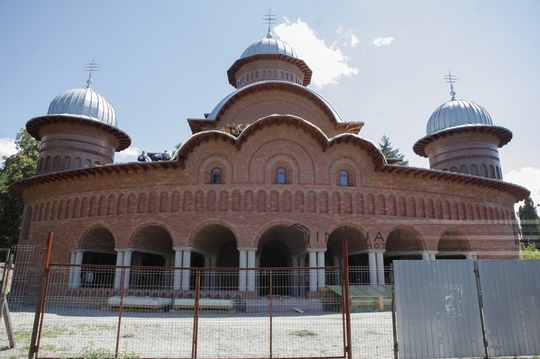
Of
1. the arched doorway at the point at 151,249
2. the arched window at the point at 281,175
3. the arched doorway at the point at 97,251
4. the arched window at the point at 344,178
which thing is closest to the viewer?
the arched doorway at the point at 151,249

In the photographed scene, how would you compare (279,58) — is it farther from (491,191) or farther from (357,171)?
(491,191)

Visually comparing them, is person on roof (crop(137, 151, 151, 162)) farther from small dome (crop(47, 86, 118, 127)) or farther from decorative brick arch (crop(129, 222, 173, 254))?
small dome (crop(47, 86, 118, 127))

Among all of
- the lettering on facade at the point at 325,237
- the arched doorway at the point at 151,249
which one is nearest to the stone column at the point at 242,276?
the lettering on facade at the point at 325,237

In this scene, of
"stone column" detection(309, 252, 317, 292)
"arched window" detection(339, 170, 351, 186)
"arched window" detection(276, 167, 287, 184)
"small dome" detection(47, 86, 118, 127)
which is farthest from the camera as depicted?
"small dome" detection(47, 86, 118, 127)

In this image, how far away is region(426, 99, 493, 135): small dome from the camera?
97.1 ft

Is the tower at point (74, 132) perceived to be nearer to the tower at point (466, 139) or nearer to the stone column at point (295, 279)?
the stone column at point (295, 279)

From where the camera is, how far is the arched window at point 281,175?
20.5m

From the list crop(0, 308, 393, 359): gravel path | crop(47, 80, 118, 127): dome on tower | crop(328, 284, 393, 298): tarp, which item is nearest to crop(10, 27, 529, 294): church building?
crop(328, 284, 393, 298): tarp

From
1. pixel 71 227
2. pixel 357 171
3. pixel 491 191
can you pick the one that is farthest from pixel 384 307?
pixel 71 227

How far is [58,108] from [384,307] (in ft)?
81.4

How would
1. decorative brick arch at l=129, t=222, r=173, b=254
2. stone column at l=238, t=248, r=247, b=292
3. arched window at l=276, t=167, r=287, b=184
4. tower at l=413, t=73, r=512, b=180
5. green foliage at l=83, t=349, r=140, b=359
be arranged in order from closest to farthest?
green foliage at l=83, t=349, r=140, b=359, stone column at l=238, t=248, r=247, b=292, decorative brick arch at l=129, t=222, r=173, b=254, arched window at l=276, t=167, r=287, b=184, tower at l=413, t=73, r=512, b=180

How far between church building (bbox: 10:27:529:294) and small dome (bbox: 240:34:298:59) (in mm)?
8297

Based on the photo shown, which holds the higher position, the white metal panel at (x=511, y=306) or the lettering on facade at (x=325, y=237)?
the lettering on facade at (x=325, y=237)

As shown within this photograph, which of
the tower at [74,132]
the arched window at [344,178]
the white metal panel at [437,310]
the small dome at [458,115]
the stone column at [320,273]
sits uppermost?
the small dome at [458,115]
